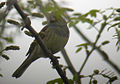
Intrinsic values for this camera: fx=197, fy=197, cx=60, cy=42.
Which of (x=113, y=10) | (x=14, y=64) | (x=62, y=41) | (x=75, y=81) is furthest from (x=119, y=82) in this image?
(x=14, y=64)

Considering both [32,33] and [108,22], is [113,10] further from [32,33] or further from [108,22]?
[32,33]

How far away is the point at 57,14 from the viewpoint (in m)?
1.52

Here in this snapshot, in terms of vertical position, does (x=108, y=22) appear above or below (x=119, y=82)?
above

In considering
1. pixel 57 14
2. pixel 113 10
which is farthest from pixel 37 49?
pixel 57 14

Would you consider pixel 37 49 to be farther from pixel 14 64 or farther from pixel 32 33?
pixel 32 33

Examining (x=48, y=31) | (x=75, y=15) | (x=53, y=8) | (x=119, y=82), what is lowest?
(x=119, y=82)

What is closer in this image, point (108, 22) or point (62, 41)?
point (108, 22)

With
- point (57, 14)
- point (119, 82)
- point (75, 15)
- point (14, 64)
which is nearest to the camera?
point (57, 14)

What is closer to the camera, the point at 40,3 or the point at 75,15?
the point at 40,3

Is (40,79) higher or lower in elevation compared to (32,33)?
higher

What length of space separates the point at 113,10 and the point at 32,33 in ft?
2.94

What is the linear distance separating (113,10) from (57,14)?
773 millimetres

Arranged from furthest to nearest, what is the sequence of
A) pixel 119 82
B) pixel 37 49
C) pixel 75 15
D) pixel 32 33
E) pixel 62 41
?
pixel 37 49 < pixel 62 41 < pixel 119 82 < pixel 75 15 < pixel 32 33

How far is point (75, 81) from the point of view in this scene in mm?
2023
